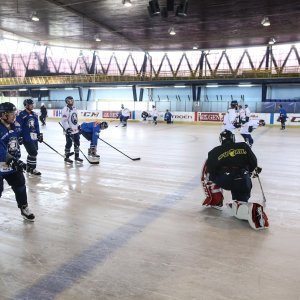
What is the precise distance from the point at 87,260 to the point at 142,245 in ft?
2.13

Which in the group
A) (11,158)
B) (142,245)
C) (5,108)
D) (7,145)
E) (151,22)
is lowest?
(142,245)

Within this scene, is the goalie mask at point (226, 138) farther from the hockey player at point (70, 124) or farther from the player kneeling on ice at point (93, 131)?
Answer: the hockey player at point (70, 124)

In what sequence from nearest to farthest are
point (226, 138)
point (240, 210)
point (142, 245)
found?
point (142, 245)
point (240, 210)
point (226, 138)

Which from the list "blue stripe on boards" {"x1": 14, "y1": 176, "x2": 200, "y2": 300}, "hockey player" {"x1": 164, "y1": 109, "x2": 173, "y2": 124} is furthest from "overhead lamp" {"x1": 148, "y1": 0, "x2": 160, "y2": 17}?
"hockey player" {"x1": 164, "y1": 109, "x2": 173, "y2": 124}

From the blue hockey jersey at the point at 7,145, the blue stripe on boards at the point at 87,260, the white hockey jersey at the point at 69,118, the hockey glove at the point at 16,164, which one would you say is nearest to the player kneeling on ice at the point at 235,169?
the blue stripe on boards at the point at 87,260

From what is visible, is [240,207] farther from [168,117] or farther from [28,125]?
[168,117]

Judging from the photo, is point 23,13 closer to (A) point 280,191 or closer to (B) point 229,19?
(B) point 229,19

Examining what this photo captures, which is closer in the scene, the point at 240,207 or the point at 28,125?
the point at 240,207

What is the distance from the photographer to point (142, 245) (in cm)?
379

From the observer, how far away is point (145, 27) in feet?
73.3

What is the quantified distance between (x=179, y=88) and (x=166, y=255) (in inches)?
1313

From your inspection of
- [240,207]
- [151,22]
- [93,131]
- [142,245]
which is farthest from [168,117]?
[142,245]

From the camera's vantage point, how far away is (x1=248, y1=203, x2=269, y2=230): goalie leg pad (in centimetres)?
424

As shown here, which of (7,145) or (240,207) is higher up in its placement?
(7,145)
